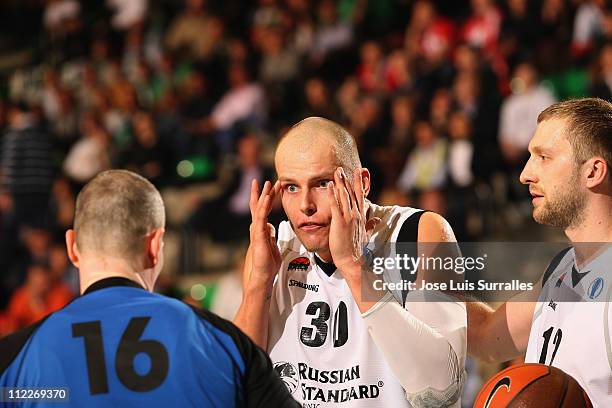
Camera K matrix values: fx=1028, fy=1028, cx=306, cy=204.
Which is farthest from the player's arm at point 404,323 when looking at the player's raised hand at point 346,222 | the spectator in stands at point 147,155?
the spectator in stands at point 147,155

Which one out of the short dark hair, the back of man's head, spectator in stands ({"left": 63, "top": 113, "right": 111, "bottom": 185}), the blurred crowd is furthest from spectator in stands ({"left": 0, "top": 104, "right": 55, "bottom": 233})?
the short dark hair

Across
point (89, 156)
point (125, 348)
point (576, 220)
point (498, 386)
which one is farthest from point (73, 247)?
point (89, 156)

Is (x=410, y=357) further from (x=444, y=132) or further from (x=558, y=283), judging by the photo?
(x=444, y=132)

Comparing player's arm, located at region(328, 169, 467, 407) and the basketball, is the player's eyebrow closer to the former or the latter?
player's arm, located at region(328, 169, 467, 407)

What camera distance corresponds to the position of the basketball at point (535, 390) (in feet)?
11.0

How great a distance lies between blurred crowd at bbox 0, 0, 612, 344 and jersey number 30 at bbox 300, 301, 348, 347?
14.3 ft

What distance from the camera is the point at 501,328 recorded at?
4180 mm

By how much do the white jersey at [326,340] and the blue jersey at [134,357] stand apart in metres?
0.65

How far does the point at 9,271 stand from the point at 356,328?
24.7 ft

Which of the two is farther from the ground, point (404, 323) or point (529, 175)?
point (529, 175)

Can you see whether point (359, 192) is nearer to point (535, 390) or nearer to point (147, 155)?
point (535, 390)

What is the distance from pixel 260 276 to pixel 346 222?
462 millimetres

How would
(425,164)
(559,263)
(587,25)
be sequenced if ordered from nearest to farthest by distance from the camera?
(559,263) → (425,164) → (587,25)

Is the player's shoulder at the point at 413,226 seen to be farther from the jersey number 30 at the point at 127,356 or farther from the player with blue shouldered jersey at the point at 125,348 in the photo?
the jersey number 30 at the point at 127,356
